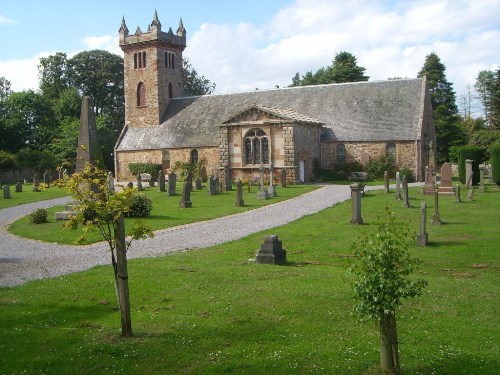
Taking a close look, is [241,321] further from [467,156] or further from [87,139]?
[467,156]

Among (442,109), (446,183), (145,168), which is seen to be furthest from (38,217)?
(442,109)

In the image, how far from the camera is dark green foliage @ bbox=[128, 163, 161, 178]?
169ft

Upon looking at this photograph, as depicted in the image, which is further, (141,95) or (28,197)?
(141,95)

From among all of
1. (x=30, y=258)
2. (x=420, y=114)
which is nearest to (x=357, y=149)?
(x=420, y=114)

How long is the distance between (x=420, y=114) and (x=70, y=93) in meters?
42.2

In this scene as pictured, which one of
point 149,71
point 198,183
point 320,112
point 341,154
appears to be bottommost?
point 198,183

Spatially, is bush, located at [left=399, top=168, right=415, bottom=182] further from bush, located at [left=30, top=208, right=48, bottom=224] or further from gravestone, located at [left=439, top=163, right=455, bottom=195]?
bush, located at [left=30, top=208, right=48, bottom=224]

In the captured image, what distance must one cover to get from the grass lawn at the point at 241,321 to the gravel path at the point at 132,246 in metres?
1.26

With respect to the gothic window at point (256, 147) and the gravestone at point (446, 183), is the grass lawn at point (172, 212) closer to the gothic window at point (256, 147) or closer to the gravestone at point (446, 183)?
the gothic window at point (256, 147)

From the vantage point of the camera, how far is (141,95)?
56.6m

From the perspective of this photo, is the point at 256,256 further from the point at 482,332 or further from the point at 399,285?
the point at 399,285

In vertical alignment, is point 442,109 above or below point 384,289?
above

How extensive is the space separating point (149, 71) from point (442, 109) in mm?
29952

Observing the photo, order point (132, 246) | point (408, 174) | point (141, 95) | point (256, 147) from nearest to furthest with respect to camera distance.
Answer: point (132, 246) → point (408, 174) → point (256, 147) → point (141, 95)
